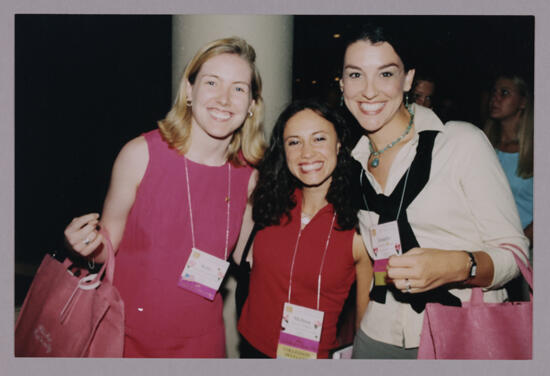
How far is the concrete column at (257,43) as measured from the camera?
6.57 feet

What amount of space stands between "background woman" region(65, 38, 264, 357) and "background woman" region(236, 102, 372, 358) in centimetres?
25

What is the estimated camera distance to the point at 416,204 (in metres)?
1.60

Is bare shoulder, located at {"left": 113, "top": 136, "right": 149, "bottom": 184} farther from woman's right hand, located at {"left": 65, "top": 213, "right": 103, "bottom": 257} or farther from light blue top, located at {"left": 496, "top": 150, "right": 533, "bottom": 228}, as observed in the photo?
light blue top, located at {"left": 496, "top": 150, "right": 533, "bottom": 228}

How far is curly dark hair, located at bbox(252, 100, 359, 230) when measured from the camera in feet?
6.37

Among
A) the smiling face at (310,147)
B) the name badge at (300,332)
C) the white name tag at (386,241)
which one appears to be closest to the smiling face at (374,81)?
the smiling face at (310,147)

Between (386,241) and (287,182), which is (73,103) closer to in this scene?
(287,182)

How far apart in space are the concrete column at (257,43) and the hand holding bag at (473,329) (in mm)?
1281

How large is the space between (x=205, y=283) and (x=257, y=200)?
546 mm

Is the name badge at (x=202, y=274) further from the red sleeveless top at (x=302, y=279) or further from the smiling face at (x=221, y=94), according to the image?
the smiling face at (x=221, y=94)

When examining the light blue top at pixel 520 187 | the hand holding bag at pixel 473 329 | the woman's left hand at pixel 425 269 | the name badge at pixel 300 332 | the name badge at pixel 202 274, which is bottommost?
the name badge at pixel 300 332

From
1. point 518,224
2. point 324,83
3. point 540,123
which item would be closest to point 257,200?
point 324,83

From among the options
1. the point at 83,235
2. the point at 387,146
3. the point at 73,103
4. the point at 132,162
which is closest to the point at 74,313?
the point at 83,235

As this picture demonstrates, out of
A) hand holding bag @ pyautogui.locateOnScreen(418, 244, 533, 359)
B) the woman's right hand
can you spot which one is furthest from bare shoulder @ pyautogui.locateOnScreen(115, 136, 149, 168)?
hand holding bag @ pyautogui.locateOnScreen(418, 244, 533, 359)

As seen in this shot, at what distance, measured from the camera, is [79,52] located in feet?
6.72
